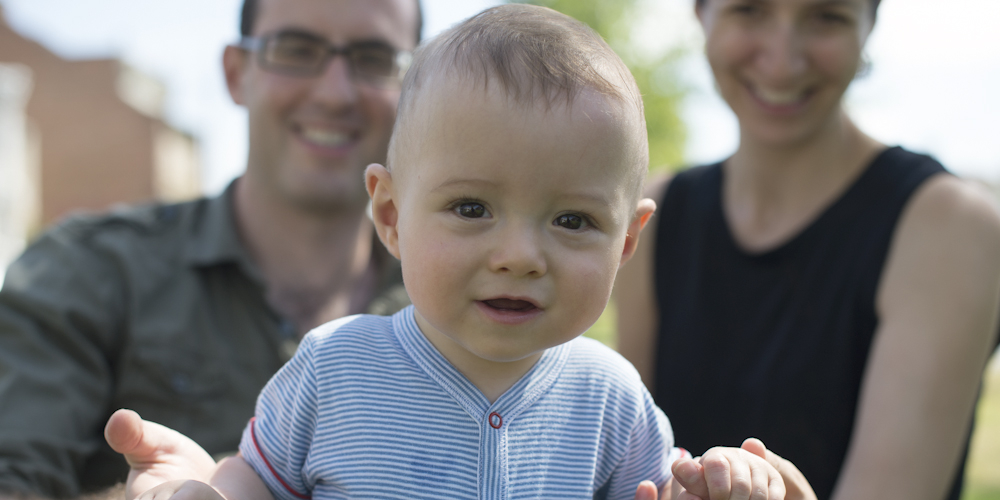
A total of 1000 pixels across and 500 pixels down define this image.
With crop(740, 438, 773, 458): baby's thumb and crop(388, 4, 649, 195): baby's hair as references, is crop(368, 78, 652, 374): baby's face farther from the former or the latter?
crop(740, 438, 773, 458): baby's thumb

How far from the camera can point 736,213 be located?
3016 mm

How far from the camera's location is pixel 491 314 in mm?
1372

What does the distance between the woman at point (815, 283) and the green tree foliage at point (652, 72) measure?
60.8ft

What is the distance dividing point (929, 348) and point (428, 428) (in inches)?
62.6

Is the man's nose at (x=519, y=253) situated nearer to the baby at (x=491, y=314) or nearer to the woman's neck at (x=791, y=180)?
the baby at (x=491, y=314)

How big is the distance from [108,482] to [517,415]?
193 centimetres

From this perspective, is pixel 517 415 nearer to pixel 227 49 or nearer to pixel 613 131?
pixel 613 131

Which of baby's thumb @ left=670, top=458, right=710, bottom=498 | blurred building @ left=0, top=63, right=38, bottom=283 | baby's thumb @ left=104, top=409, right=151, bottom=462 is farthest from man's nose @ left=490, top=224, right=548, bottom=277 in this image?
blurred building @ left=0, top=63, right=38, bottom=283

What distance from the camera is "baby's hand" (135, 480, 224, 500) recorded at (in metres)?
1.27

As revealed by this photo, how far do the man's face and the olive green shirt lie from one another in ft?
1.19

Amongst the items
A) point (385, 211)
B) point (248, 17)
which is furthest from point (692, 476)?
point (248, 17)

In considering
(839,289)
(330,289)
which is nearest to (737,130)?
(839,289)

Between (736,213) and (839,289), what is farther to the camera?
(736,213)

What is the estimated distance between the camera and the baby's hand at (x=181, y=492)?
127cm
